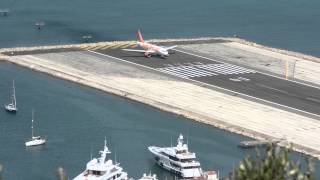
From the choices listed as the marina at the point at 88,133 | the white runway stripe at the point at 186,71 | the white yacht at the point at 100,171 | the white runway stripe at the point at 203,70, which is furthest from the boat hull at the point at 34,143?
the white runway stripe at the point at 186,71

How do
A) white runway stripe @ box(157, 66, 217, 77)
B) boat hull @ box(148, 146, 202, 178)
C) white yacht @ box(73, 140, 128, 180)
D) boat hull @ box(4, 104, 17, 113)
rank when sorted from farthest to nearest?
white runway stripe @ box(157, 66, 217, 77) → boat hull @ box(4, 104, 17, 113) → boat hull @ box(148, 146, 202, 178) → white yacht @ box(73, 140, 128, 180)

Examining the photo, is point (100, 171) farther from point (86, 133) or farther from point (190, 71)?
point (190, 71)

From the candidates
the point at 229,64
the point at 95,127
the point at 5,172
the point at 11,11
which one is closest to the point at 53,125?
the point at 95,127

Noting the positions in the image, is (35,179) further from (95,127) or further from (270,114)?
(270,114)

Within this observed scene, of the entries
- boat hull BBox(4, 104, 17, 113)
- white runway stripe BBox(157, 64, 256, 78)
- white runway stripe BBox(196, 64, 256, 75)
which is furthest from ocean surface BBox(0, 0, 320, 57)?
boat hull BBox(4, 104, 17, 113)

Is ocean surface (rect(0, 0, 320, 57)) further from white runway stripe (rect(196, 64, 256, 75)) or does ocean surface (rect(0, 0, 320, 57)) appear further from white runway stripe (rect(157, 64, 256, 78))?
white runway stripe (rect(157, 64, 256, 78))
